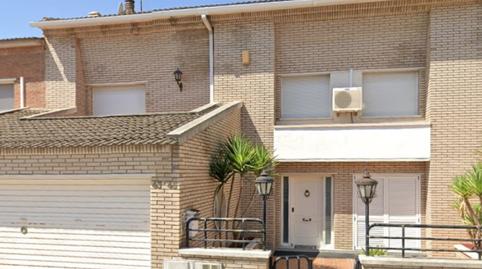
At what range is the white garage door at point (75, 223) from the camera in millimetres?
7035

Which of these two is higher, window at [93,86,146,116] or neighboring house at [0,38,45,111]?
neighboring house at [0,38,45,111]

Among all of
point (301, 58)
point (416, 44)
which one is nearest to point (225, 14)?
point (301, 58)

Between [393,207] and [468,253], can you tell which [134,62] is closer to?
[393,207]

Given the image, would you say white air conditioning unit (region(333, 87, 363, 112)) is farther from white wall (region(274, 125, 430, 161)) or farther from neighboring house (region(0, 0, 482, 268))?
white wall (region(274, 125, 430, 161))

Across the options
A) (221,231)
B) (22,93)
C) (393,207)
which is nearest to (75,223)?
(221,231)

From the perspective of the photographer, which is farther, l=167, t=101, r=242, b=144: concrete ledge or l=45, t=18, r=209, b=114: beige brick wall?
l=45, t=18, r=209, b=114: beige brick wall

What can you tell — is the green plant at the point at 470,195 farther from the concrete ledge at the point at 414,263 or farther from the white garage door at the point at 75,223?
the white garage door at the point at 75,223

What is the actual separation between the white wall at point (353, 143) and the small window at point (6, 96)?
8.83m

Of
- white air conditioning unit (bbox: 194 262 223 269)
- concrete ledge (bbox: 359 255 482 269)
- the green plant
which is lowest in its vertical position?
white air conditioning unit (bbox: 194 262 223 269)

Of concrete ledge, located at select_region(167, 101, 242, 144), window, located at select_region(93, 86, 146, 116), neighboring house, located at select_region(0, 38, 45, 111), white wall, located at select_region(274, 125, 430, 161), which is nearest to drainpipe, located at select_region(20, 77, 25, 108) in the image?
neighboring house, located at select_region(0, 38, 45, 111)

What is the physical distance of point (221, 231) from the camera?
676cm

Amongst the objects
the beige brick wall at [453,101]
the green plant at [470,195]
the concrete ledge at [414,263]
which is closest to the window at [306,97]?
the beige brick wall at [453,101]

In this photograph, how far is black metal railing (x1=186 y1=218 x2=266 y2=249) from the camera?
6699 mm

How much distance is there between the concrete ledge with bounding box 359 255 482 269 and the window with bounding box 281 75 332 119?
197 inches
